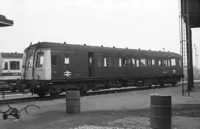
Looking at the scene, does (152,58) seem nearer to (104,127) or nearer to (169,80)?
(169,80)

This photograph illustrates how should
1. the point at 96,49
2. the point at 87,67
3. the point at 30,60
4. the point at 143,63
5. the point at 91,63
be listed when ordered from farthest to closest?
the point at 143,63, the point at 96,49, the point at 91,63, the point at 87,67, the point at 30,60

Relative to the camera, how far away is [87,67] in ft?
67.9

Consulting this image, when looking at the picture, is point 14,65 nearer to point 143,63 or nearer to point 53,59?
point 53,59

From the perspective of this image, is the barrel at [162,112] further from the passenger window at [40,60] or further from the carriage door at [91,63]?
the carriage door at [91,63]

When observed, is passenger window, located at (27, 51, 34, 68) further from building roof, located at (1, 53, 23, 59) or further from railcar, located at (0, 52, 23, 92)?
building roof, located at (1, 53, 23, 59)

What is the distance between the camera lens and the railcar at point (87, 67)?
1794 cm

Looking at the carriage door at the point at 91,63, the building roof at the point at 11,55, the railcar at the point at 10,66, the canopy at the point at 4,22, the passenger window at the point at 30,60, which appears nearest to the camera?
the canopy at the point at 4,22

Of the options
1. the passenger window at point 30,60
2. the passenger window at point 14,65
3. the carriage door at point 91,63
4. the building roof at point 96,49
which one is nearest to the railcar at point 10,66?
the passenger window at point 14,65

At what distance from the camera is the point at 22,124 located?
29.9ft

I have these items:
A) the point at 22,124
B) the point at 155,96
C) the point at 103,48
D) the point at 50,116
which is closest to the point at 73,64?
the point at 103,48

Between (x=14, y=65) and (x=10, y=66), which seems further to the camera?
(x=14, y=65)

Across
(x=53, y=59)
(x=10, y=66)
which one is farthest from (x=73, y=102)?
(x=10, y=66)

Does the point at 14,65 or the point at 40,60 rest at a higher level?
the point at 40,60

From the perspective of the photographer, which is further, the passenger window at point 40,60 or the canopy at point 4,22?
the passenger window at point 40,60
